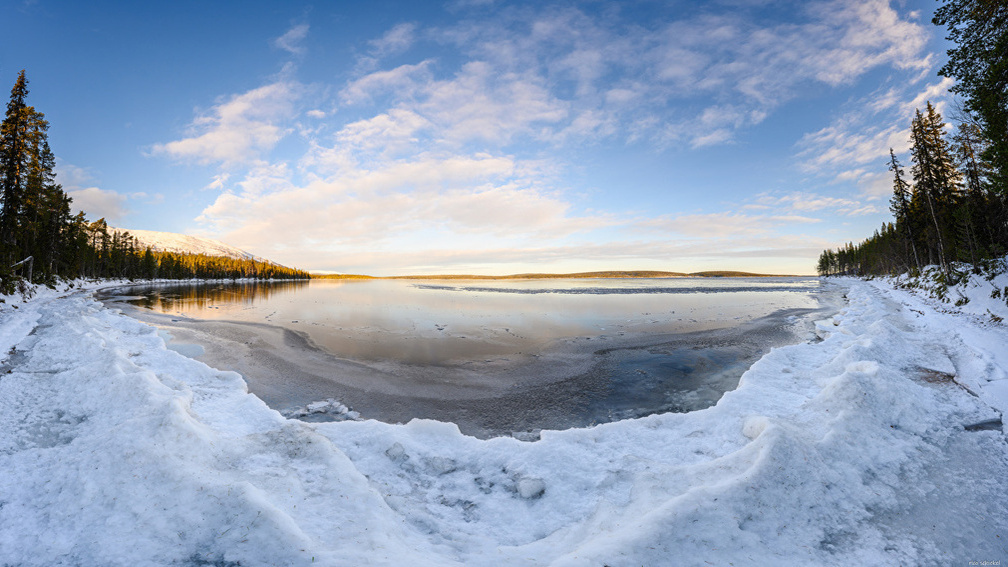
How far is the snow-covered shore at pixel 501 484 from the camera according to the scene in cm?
353

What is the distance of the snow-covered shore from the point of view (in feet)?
11.6

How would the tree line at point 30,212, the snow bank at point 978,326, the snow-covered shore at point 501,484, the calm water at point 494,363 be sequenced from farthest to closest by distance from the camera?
1. the tree line at point 30,212
2. the calm water at point 494,363
3. the snow bank at point 978,326
4. the snow-covered shore at point 501,484

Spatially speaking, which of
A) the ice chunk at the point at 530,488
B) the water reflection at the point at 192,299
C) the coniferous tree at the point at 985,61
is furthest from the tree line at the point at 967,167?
the water reflection at the point at 192,299

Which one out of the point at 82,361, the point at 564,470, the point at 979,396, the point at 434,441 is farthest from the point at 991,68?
the point at 82,361

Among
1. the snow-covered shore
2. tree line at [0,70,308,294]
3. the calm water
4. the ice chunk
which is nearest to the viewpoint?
the snow-covered shore

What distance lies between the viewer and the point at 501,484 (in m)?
5.35

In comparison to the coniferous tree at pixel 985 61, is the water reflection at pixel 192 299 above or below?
below

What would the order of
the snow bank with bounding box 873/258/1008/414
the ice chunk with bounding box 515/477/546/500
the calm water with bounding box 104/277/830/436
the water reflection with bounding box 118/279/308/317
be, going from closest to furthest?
the ice chunk with bounding box 515/477/546/500 → the snow bank with bounding box 873/258/1008/414 → the calm water with bounding box 104/277/830/436 → the water reflection with bounding box 118/279/308/317

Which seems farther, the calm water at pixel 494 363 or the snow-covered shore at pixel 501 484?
the calm water at pixel 494 363

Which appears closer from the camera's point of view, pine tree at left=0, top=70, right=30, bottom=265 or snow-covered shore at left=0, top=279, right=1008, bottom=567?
snow-covered shore at left=0, top=279, right=1008, bottom=567

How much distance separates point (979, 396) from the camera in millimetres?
8148

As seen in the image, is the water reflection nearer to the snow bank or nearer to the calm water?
the calm water

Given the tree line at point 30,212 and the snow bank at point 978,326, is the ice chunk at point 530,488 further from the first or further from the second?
the tree line at point 30,212

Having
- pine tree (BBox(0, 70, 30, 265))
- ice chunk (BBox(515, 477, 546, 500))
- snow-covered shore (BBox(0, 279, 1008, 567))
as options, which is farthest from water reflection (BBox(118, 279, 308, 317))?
ice chunk (BBox(515, 477, 546, 500))
